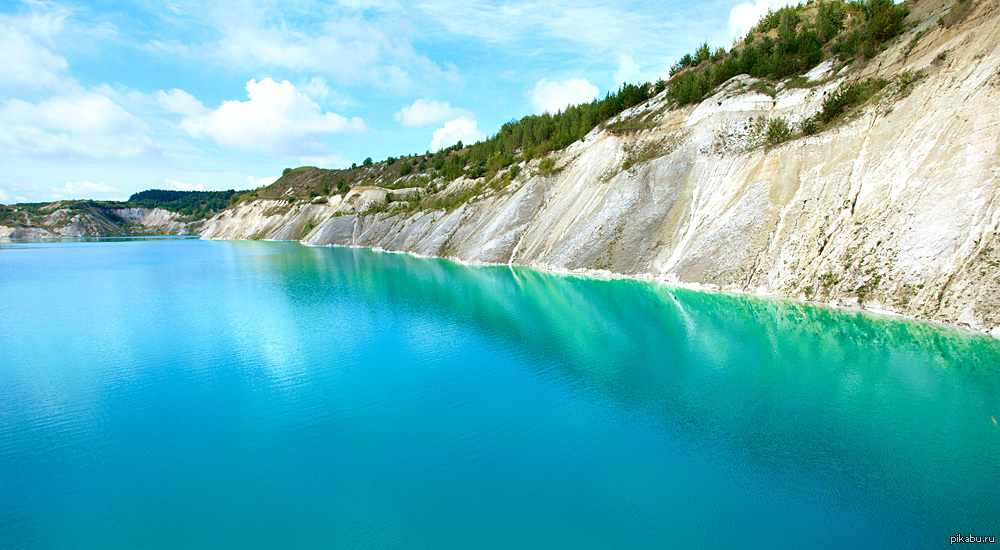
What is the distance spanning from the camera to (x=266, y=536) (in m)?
7.71

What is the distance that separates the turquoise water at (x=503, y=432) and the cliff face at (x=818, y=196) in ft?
8.16

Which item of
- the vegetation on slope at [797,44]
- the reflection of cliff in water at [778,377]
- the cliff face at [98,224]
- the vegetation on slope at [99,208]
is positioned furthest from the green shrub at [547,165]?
the cliff face at [98,224]

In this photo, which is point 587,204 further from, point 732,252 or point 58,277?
point 58,277

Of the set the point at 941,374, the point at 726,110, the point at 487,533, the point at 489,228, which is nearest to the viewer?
the point at 487,533

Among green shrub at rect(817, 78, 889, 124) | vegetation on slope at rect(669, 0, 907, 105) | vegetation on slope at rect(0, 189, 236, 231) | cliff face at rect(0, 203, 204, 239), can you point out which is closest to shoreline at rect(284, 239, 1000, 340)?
green shrub at rect(817, 78, 889, 124)

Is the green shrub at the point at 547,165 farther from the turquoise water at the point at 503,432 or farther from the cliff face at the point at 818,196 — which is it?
the turquoise water at the point at 503,432

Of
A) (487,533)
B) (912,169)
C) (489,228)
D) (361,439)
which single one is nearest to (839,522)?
(487,533)

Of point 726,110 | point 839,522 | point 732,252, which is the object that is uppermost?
point 726,110

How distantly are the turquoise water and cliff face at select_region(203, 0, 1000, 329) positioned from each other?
8.16 feet

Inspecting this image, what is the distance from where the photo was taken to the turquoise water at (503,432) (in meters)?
7.91

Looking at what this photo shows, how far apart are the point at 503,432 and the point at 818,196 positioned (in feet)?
76.0

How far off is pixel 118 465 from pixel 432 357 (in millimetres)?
9134

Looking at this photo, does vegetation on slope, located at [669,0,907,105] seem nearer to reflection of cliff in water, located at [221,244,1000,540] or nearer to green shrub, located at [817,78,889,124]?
green shrub, located at [817,78,889,124]

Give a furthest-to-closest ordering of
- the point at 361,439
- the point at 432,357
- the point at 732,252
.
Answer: the point at 732,252 → the point at 432,357 → the point at 361,439
